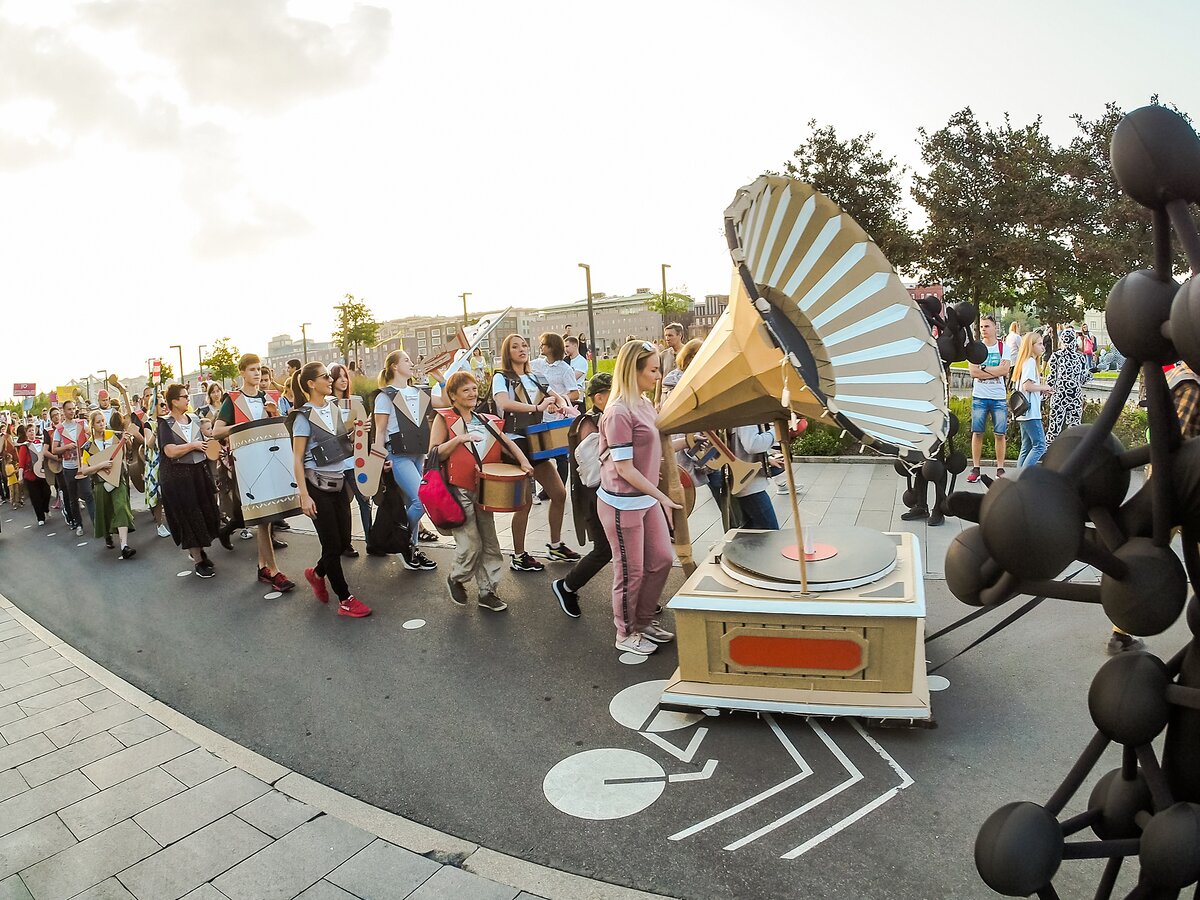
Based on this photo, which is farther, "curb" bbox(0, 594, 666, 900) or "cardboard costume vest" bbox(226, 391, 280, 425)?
"cardboard costume vest" bbox(226, 391, 280, 425)

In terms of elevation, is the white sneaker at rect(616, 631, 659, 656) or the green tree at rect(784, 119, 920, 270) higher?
the green tree at rect(784, 119, 920, 270)

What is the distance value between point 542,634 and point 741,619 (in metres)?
2.08

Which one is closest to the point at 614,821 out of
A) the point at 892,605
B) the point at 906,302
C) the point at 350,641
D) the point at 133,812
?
the point at 892,605

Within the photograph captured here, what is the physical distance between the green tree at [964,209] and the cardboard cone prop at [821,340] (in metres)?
14.3

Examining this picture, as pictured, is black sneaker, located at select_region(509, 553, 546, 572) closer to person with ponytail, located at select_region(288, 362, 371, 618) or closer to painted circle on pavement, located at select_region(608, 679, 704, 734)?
person with ponytail, located at select_region(288, 362, 371, 618)

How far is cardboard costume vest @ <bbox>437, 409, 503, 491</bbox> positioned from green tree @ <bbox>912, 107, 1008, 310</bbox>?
1337 cm

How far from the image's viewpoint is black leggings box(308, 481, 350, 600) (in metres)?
5.72

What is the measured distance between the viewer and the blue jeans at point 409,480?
7035 millimetres

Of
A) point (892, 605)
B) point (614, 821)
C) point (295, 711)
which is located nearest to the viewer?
point (614, 821)

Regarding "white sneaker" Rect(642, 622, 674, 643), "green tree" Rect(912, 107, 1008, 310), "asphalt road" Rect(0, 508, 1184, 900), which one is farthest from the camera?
"green tree" Rect(912, 107, 1008, 310)

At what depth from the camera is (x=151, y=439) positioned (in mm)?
10164

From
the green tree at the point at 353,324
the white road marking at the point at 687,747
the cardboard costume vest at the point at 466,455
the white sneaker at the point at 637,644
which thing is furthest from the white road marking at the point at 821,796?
the green tree at the point at 353,324

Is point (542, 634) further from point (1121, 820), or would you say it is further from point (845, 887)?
point (1121, 820)

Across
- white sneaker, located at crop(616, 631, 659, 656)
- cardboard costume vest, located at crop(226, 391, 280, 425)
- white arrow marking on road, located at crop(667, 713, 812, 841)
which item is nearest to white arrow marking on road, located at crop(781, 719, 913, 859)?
white arrow marking on road, located at crop(667, 713, 812, 841)
